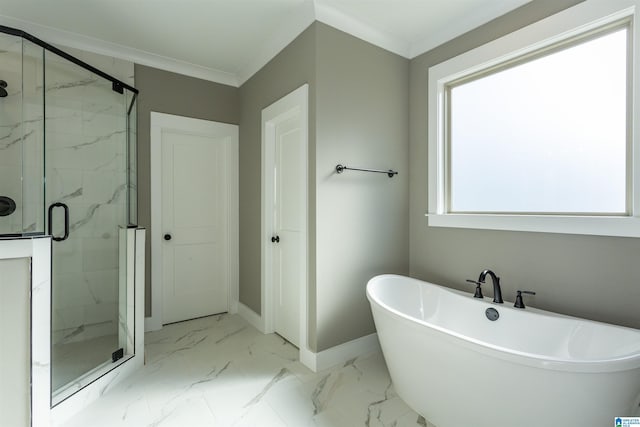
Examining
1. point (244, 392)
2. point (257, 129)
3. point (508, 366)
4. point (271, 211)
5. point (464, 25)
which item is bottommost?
point (244, 392)

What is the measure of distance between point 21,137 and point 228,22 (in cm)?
161

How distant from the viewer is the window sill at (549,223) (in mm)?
1520

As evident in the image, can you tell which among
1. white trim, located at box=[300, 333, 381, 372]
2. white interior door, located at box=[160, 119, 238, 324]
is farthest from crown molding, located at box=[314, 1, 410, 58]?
white trim, located at box=[300, 333, 381, 372]

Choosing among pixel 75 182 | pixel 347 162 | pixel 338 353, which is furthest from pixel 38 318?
pixel 347 162

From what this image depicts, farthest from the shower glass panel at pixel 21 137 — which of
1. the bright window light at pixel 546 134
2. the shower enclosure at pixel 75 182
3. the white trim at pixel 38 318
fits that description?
the bright window light at pixel 546 134

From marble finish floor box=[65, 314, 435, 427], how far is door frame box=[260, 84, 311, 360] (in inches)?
11.0

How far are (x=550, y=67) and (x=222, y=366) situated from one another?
9.76 ft

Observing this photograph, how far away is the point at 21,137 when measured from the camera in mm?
1950

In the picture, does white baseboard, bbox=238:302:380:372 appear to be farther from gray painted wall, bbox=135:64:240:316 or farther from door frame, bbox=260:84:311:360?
gray painted wall, bbox=135:64:240:316

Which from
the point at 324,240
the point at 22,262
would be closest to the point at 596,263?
the point at 324,240

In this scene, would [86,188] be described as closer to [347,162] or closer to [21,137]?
[21,137]

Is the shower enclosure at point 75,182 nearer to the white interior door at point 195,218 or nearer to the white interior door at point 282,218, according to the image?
the white interior door at point 195,218

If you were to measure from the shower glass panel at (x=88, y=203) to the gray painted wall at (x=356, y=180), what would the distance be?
1507 millimetres

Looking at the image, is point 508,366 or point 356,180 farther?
point 356,180
